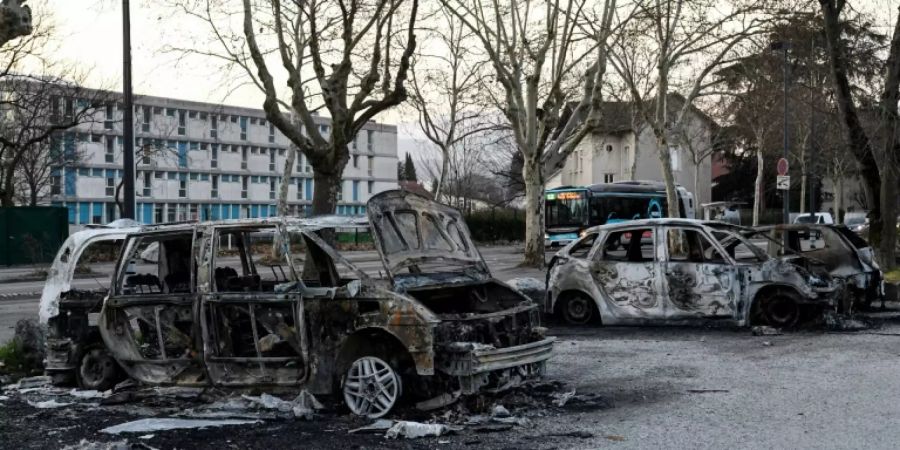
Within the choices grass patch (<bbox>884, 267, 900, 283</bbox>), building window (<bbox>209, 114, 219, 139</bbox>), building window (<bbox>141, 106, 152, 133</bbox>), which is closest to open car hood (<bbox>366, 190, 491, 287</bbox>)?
grass patch (<bbox>884, 267, 900, 283</bbox>)

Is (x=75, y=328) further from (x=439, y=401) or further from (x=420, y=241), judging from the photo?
(x=439, y=401)

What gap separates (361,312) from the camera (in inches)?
281

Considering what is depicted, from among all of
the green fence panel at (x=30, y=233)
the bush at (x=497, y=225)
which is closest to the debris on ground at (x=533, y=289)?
the green fence panel at (x=30, y=233)

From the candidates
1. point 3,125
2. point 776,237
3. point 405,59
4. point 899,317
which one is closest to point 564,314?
point 776,237

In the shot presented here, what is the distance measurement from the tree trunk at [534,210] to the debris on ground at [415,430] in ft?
68.2

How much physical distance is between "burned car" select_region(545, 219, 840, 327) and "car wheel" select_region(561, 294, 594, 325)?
14mm

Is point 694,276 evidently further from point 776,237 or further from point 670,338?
point 776,237

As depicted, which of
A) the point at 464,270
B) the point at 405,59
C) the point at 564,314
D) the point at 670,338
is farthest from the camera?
the point at 405,59

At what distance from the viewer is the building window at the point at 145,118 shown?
2712 inches

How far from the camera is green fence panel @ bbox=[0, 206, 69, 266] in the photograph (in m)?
30.9

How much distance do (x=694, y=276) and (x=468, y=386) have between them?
229 inches

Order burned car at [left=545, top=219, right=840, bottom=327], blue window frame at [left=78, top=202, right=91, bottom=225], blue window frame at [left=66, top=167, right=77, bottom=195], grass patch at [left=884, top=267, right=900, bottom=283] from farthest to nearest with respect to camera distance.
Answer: blue window frame at [left=78, top=202, right=91, bottom=225] → blue window frame at [left=66, top=167, right=77, bottom=195] → grass patch at [left=884, top=267, right=900, bottom=283] → burned car at [left=545, top=219, right=840, bottom=327]

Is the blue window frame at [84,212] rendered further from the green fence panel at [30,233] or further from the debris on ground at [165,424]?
the debris on ground at [165,424]

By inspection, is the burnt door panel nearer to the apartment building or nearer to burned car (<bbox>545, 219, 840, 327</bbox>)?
burned car (<bbox>545, 219, 840, 327</bbox>)
